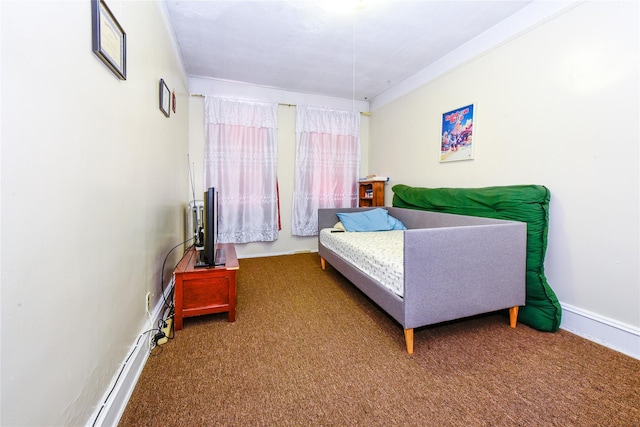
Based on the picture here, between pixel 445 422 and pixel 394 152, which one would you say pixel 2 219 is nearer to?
pixel 445 422

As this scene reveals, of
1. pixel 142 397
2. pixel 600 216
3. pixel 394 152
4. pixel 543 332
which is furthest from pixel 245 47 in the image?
pixel 543 332

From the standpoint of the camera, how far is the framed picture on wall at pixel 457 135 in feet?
8.59

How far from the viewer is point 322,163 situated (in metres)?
4.12

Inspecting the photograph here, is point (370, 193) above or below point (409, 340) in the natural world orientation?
above

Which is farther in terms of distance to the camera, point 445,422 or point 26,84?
point 445,422

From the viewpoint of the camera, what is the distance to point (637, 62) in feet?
5.11

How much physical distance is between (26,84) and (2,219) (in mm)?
354

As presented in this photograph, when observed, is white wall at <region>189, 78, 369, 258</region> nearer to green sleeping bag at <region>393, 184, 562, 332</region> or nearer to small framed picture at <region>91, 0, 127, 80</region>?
small framed picture at <region>91, 0, 127, 80</region>

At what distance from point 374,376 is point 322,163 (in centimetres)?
319

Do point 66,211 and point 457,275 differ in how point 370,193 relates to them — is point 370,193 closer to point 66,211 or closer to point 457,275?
point 457,275

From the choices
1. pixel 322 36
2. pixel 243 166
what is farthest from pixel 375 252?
pixel 243 166

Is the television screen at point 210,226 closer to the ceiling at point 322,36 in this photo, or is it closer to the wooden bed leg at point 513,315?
the ceiling at point 322,36

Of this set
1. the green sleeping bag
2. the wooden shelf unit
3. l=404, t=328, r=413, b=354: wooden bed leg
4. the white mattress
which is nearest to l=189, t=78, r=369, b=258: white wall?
the wooden shelf unit

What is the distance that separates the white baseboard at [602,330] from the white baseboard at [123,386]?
2.77 meters
